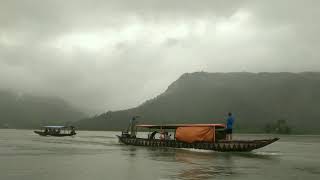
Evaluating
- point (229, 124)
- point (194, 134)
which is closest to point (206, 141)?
point (194, 134)

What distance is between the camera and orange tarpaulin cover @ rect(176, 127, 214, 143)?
221 feet

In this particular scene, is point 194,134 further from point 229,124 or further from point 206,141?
point 229,124

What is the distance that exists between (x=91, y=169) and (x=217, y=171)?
10043 mm

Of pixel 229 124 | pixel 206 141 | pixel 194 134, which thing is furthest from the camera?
pixel 194 134

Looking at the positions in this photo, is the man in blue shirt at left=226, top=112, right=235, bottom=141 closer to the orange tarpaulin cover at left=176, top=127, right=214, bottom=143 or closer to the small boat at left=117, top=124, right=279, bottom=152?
the small boat at left=117, top=124, right=279, bottom=152

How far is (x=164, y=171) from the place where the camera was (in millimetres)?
37531

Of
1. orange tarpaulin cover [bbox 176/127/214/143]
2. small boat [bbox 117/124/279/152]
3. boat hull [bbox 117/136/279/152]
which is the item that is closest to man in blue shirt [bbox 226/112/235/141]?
small boat [bbox 117/124/279/152]

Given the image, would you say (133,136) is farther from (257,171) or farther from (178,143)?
(257,171)

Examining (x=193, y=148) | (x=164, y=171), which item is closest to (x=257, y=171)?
(x=164, y=171)

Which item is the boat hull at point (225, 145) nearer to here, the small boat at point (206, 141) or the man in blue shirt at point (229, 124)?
the small boat at point (206, 141)

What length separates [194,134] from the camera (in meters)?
69.2

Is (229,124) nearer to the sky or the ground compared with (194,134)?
nearer to the sky

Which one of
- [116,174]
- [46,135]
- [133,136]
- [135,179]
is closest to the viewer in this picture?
[135,179]

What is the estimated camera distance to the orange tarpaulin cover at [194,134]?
→ 67438mm
